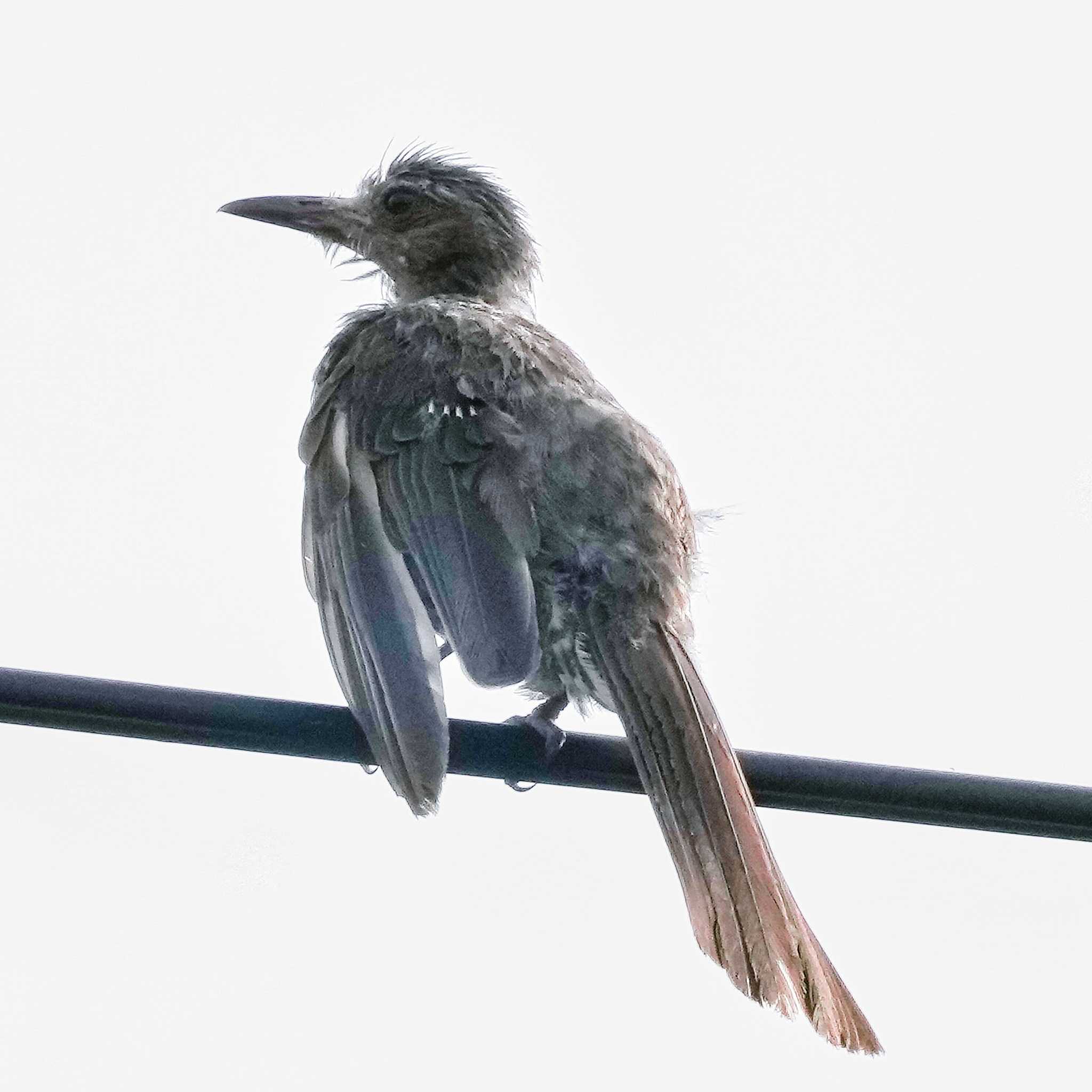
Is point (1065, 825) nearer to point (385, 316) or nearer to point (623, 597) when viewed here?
point (623, 597)

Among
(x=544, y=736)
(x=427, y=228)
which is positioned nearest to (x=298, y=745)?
(x=544, y=736)

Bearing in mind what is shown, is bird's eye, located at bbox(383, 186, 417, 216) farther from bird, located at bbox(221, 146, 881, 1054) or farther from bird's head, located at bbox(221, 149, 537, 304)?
bird, located at bbox(221, 146, 881, 1054)

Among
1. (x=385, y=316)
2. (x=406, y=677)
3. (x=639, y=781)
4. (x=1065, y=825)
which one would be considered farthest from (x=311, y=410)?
(x=1065, y=825)

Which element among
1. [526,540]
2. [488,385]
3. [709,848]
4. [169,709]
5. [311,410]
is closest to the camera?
[169,709]

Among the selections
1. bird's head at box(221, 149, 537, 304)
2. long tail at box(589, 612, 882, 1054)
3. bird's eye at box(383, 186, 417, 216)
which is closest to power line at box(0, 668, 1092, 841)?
→ long tail at box(589, 612, 882, 1054)

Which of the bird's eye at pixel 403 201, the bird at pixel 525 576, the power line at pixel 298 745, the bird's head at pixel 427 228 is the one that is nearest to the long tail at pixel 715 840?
the bird at pixel 525 576

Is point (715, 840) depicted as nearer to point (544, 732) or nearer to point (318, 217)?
point (544, 732)

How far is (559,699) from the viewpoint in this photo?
15.9 ft

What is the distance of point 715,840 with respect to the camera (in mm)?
4020

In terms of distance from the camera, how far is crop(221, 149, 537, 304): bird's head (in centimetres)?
687

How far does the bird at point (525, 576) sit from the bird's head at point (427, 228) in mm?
1014

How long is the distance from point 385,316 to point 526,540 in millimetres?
1342

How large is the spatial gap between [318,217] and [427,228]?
1.39 ft

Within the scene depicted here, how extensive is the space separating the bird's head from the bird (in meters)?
1.01
